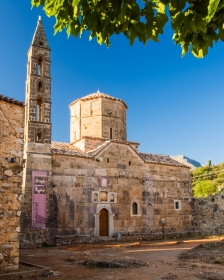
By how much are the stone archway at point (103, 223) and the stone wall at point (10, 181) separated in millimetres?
11258

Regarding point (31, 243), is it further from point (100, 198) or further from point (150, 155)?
point (150, 155)

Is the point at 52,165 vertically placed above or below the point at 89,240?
above

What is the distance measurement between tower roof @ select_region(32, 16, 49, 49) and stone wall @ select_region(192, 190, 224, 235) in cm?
1572

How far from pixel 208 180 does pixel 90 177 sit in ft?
115

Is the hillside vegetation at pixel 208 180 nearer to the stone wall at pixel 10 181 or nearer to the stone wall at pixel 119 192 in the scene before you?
the stone wall at pixel 119 192

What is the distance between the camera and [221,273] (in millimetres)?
8508

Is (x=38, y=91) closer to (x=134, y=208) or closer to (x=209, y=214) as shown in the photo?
(x=134, y=208)

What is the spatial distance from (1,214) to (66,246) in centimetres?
915

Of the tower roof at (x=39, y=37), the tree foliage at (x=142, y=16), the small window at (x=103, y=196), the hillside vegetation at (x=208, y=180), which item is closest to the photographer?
the tree foliage at (x=142, y=16)

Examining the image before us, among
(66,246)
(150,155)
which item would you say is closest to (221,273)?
(66,246)

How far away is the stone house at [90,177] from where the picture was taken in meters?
17.4

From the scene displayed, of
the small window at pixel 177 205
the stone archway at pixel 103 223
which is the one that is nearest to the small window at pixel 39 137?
the stone archway at pixel 103 223

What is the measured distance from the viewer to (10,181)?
350 inches

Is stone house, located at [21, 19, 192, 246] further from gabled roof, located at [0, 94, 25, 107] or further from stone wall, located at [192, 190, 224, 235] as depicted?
gabled roof, located at [0, 94, 25, 107]
